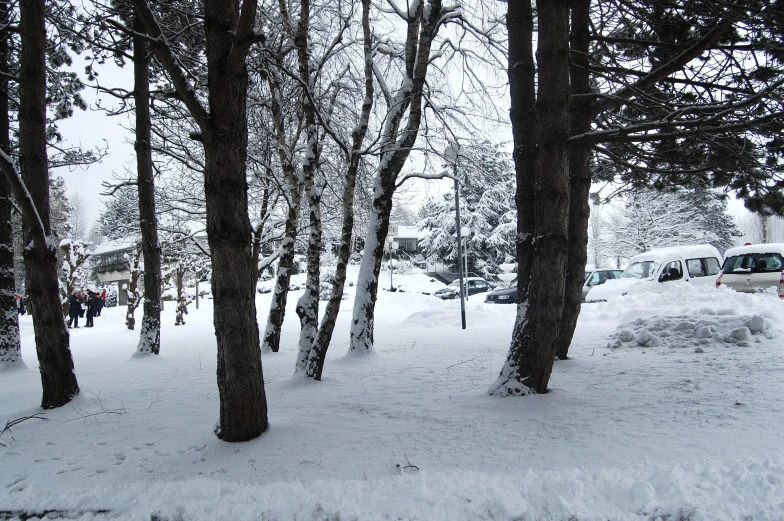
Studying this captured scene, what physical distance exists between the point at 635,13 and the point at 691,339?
529cm

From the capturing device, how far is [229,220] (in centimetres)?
362

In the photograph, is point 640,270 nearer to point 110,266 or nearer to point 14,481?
point 14,481

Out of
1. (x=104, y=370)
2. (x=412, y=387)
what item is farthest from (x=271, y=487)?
(x=104, y=370)

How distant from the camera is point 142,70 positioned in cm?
930

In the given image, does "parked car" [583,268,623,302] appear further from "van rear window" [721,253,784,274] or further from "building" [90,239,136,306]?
"building" [90,239,136,306]

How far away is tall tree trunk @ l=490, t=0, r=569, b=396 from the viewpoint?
4797mm

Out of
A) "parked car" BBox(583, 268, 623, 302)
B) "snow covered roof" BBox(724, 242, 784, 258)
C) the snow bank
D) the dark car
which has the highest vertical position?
"snow covered roof" BBox(724, 242, 784, 258)

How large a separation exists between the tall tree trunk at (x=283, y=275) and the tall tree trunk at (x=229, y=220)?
4.97 metres

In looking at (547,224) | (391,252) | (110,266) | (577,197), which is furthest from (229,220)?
(110,266)

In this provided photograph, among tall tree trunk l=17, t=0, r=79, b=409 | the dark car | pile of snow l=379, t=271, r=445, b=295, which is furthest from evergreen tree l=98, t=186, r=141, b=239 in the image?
pile of snow l=379, t=271, r=445, b=295

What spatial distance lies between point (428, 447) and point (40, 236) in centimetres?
466

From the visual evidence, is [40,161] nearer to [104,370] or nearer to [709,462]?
[104,370]

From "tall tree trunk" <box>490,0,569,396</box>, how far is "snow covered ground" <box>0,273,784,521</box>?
34 centimetres

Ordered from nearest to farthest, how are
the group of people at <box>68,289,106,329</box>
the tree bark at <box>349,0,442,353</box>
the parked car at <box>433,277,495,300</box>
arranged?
the tree bark at <box>349,0,442,353</box> → the group of people at <box>68,289,106,329</box> → the parked car at <box>433,277,495,300</box>
